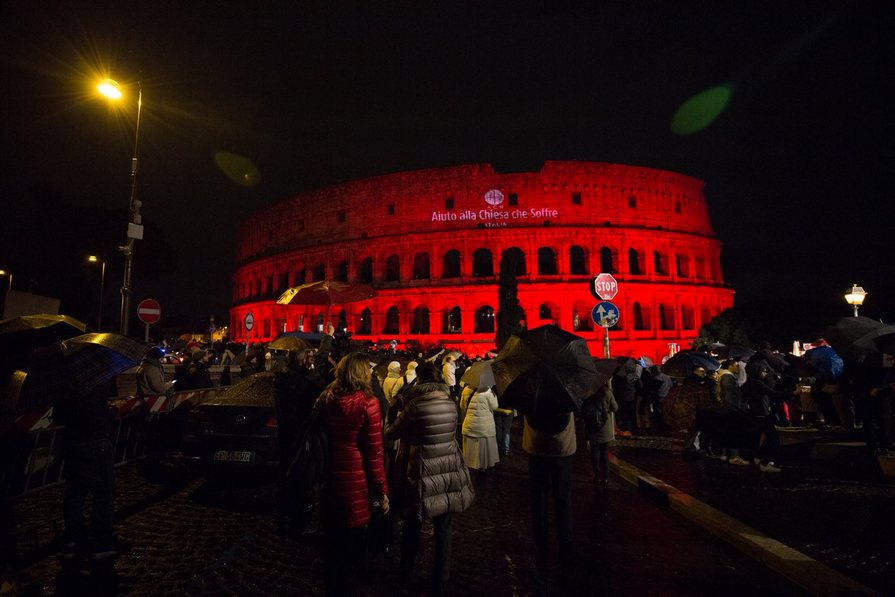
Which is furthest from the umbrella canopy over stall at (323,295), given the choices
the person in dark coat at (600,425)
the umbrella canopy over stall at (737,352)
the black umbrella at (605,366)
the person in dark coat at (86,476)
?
the umbrella canopy over stall at (737,352)

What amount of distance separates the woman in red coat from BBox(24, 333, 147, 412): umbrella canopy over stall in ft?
7.18

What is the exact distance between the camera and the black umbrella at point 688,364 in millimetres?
10087

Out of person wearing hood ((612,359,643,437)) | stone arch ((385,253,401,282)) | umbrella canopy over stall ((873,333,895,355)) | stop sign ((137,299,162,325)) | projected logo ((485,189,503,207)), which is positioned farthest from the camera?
stone arch ((385,253,401,282))

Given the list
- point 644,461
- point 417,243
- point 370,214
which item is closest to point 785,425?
point 644,461

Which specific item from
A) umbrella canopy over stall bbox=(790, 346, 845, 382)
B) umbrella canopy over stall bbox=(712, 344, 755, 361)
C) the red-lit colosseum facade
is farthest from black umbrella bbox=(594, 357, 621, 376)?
the red-lit colosseum facade

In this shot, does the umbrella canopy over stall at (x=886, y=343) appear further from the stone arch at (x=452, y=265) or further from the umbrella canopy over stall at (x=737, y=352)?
the stone arch at (x=452, y=265)

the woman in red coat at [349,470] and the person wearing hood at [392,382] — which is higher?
the person wearing hood at [392,382]

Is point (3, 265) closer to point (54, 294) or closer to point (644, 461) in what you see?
point (54, 294)

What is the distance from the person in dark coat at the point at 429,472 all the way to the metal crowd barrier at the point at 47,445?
3.70 meters

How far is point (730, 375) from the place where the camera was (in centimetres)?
820

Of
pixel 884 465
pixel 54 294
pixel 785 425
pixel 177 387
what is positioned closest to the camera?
pixel 884 465

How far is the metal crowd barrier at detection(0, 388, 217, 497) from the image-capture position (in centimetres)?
582

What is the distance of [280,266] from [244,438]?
40970mm

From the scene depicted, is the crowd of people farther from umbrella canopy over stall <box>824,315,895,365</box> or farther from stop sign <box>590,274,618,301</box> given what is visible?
stop sign <box>590,274,618,301</box>
